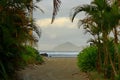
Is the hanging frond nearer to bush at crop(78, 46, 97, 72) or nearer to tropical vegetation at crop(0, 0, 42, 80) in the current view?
tropical vegetation at crop(0, 0, 42, 80)

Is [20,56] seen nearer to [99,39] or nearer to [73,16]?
[73,16]

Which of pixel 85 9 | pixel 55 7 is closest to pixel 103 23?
pixel 85 9

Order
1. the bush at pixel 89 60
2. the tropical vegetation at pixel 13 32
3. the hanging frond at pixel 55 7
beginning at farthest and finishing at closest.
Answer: the bush at pixel 89 60 → the tropical vegetation at pixel 13 32 → the hanging frond at pixel 55 7

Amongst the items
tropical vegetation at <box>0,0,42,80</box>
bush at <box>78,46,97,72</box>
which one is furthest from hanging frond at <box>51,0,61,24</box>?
bush at <box>78,46,97,72</box>

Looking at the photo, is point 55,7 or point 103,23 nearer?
point 55,7

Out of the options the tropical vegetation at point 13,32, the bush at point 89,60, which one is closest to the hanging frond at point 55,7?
the tropical vegetation at point 13,32

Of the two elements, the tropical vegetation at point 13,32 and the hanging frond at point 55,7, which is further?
the tropical vegetation at point 13,32

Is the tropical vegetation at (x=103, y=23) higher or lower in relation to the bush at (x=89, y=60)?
higher

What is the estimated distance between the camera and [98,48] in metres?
19.4

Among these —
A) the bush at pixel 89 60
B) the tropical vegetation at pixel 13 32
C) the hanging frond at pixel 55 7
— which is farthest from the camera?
the bush at pixel 89 60

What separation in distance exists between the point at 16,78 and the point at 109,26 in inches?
176

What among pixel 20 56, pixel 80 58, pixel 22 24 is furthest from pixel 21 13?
pixel 80 58

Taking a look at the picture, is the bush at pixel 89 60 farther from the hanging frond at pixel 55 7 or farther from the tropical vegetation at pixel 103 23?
the hanging frond at pixel 55 7

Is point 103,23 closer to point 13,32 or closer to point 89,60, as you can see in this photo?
point 13,32
